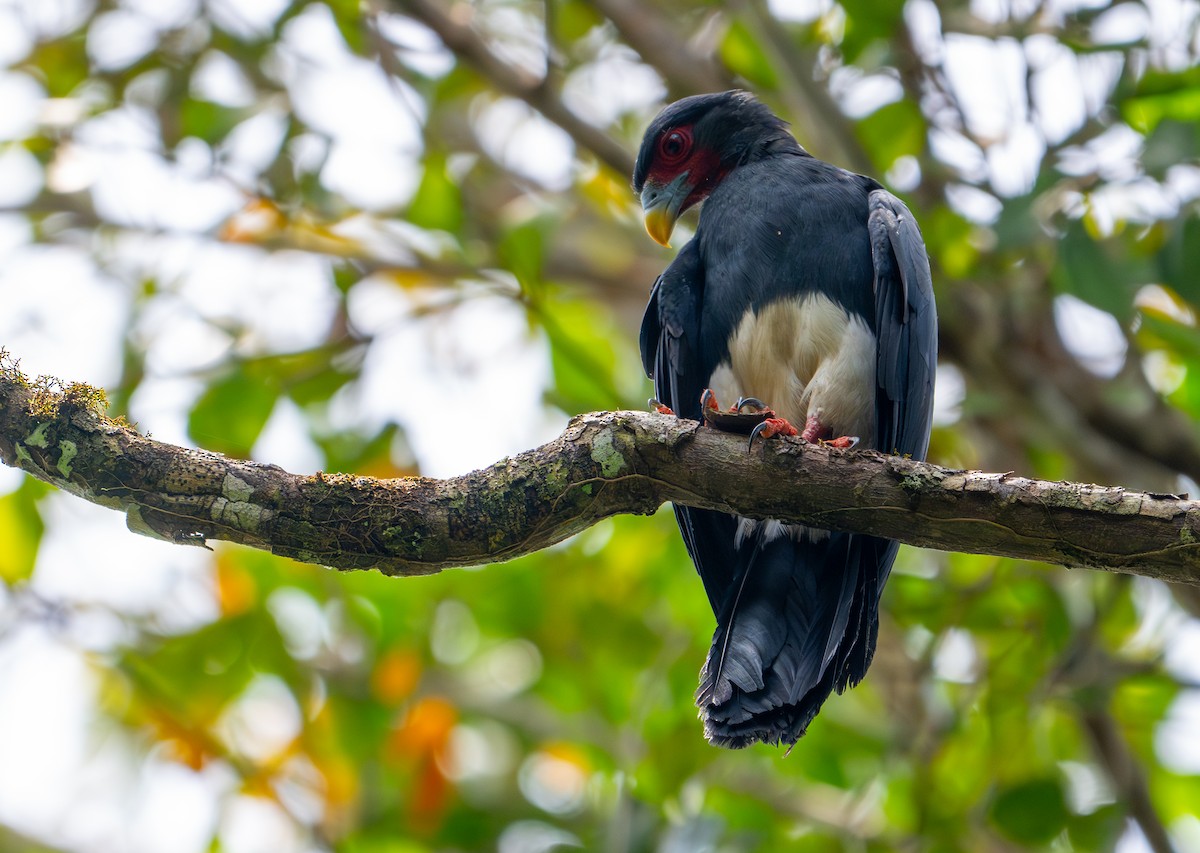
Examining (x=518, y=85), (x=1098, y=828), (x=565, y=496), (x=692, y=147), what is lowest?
(x=1098, y=828)

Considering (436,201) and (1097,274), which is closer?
(1097,274)

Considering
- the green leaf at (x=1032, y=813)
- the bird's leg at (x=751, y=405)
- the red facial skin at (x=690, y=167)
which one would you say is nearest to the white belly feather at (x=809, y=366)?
the bird's leg at (x=751, y=405)

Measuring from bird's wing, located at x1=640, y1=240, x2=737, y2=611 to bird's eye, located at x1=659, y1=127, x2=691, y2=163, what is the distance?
51 centimetres

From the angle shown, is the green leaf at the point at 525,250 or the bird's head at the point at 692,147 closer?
the bird's head at the point at 692,147

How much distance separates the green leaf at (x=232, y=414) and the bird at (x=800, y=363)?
180cm

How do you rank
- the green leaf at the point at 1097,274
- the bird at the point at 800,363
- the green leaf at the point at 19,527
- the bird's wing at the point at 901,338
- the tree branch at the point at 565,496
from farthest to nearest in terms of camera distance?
the green leaf at the point at 19,527
the green leaf at the point at 1097,274
the bird's wing at the point at 901,338
the bird at the point at 800,363
the tree branch at the point at 565,496

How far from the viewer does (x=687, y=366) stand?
4.14 m

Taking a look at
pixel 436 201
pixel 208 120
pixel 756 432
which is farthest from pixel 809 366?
pixel 208 120

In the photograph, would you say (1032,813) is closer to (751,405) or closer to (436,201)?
(751,405)

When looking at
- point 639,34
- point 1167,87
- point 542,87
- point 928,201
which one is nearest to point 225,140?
point 542,87

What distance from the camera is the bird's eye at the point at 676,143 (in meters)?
4.62

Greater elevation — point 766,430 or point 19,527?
point 766,430

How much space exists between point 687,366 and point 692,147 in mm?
1002

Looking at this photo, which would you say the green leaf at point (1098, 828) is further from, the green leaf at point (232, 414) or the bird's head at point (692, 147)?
the green leaf at point (232, 414)
